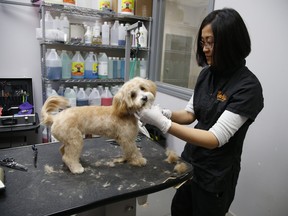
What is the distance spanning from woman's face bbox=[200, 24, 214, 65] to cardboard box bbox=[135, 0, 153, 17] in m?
1.77

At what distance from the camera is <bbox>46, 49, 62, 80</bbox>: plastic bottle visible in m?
2.31

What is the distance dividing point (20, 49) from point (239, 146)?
7.81 feet

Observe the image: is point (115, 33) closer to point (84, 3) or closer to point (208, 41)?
point (84, 3)

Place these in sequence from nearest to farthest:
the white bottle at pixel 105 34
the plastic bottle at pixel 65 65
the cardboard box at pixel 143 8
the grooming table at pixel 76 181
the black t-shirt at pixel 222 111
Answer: the grooming table at pixel 76 181 < the black t-shirt at pixel 222 111 < the plastic bottle at pixel 65 65 < the white bottle at pixel 105 34 < the cardboard box at pixel 143 8

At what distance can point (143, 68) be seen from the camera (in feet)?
9.25

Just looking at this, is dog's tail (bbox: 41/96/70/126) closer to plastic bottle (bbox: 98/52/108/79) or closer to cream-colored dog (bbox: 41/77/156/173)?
cream-colored dog (bbox: 41/77/156/173)

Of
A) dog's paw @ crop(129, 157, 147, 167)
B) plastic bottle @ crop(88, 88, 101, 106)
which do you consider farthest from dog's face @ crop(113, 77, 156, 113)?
plastic bottle @ crop(88, 88, 101, 106)

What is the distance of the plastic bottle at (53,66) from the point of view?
2.31 meters

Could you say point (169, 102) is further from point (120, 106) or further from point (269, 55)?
point (120, 106)

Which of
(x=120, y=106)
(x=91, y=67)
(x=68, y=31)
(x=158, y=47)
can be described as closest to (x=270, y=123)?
(x=120, y=106)

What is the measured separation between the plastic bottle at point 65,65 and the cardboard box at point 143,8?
0.93m

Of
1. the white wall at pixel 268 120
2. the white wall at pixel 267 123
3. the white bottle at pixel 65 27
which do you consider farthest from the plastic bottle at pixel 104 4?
the white wall at pixel 268 120

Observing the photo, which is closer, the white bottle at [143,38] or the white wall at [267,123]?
the white wall at [267,123]

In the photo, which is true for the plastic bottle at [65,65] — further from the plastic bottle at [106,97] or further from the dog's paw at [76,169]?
the dog's paw at [76,169]
